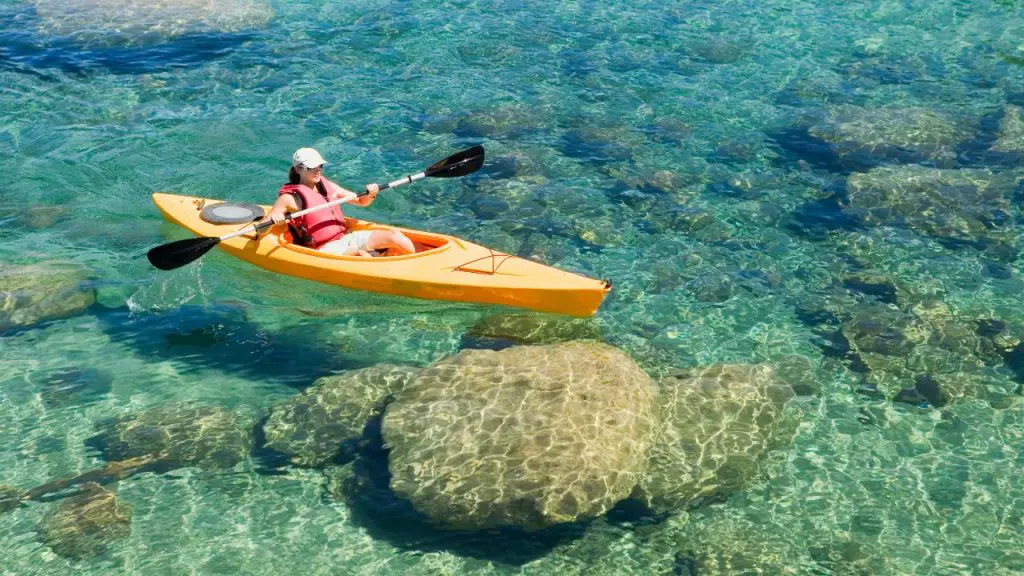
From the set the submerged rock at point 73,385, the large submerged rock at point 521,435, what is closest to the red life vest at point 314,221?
the submerged rock at point 73,385

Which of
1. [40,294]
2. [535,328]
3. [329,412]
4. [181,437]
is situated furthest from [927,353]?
[40,294]

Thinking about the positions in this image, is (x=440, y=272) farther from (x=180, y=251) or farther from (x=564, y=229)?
(x=180, y=251)

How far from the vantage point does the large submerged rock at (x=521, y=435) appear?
5.54m

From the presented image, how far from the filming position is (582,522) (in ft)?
18.5

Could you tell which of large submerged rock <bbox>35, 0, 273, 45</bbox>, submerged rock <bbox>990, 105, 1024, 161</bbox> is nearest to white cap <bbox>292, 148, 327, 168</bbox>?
large submerged rock <bbox>35, 0, 273, 45</bbox>

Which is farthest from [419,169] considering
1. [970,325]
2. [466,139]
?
[970,325]

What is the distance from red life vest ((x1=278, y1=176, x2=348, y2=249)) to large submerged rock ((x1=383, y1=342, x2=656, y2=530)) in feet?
6.83

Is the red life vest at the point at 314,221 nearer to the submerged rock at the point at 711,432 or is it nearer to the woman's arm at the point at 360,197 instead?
the woman's arm at the point at 360,197

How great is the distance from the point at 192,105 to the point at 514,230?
4.91 metres

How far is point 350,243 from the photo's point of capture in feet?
26.9

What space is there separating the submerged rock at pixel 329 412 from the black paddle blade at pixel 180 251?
5.67 ft

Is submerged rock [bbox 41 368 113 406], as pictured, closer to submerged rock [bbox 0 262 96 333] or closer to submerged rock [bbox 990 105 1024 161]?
submerged rock [bbox 0 262 96 333]

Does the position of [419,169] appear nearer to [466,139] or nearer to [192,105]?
[466,139]

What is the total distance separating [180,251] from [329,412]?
85.5 inches
